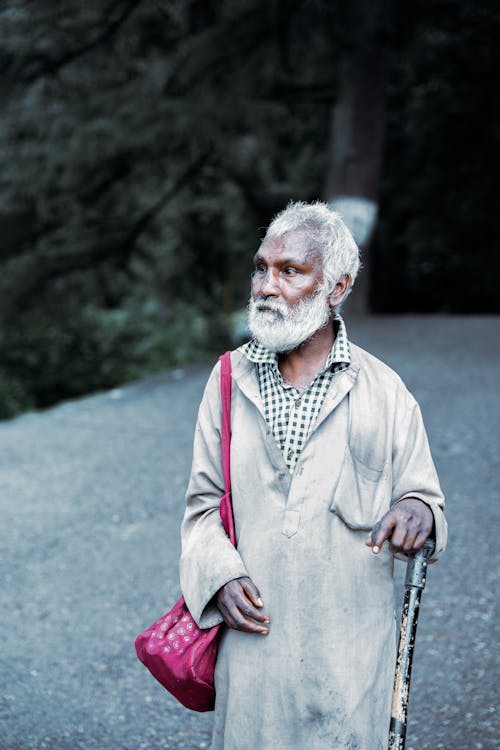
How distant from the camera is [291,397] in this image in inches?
89.6

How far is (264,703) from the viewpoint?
2178 mm

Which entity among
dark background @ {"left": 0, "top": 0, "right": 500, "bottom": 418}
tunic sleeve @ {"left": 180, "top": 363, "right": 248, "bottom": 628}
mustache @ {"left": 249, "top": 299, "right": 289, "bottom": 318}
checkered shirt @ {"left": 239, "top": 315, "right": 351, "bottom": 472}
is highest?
dark background @ {"left": 0, "top": 0, "right": 500, "bottom": 418}

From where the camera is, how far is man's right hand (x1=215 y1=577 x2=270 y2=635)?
2145mm

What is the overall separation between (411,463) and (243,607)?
53 centimetres

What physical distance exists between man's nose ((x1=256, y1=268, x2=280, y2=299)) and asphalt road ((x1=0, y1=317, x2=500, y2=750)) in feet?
6.22

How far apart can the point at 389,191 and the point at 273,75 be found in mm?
4285

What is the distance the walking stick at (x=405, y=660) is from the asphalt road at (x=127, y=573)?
1289mm

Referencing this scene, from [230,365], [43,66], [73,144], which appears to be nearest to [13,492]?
[230,365]

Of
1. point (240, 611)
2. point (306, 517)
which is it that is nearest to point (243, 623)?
point (240, 611)

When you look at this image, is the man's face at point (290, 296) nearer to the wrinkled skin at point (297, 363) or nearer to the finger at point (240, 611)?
the wrinkled skin at point (297, 363)

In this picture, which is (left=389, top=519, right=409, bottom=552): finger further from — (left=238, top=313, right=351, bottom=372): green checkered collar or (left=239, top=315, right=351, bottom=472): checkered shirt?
(left=238, top=313, right=351, bottom=372): green checkered collar

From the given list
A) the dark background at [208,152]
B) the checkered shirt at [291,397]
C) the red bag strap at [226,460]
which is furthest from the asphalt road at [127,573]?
the dark background at [208,152]

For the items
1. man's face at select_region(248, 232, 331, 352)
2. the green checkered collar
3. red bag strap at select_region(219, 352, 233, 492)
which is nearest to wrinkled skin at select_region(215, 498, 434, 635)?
red bag strap at select_region(219, 352, 233, 492)

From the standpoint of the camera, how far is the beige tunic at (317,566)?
2.16 meters
